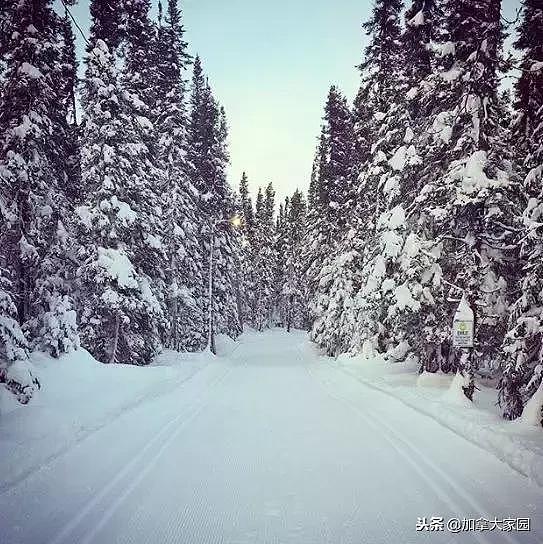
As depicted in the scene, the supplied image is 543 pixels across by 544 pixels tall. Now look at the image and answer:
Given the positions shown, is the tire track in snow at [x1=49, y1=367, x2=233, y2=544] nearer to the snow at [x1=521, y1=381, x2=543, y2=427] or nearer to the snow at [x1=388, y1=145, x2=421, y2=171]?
the snow at [x1=521, y1=381, x2=543, y2=427]

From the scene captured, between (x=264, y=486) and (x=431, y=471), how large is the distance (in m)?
2.64

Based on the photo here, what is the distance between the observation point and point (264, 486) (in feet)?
19.4

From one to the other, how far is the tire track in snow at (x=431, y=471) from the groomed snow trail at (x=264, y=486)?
2cm

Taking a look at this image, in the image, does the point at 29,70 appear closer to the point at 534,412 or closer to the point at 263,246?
the point at 534,412

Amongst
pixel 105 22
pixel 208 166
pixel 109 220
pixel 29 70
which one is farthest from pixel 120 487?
pixel 208 166

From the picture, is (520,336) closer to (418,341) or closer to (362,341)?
(418,341)

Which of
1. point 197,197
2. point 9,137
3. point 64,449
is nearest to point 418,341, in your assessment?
point 64,449

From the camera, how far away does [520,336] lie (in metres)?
8.85

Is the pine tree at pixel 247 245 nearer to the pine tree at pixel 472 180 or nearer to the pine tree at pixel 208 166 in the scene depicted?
the pine tree at pixel 208 166

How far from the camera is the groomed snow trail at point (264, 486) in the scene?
15.2ft

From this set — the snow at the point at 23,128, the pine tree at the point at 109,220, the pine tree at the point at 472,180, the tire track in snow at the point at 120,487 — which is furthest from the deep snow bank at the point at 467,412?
the snow at the point at 23,128

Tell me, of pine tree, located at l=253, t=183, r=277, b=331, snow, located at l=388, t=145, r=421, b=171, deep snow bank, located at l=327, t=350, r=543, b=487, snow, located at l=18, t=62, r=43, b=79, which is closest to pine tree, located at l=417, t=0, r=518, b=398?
deep snow bank, located at l=327, t=350, r=543, b=487

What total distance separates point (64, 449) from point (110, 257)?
36.9 feet

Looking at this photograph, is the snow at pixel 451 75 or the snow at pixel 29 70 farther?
the snow at pixel 29 70
